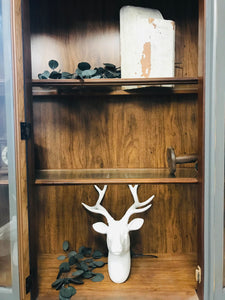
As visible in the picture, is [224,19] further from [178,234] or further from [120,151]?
[178,234]

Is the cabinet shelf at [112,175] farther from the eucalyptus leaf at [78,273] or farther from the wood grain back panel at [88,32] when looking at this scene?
the wood grain back panel at [88,32]

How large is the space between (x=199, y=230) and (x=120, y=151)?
79cm

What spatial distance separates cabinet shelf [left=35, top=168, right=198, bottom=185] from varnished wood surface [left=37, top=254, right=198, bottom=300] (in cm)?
55

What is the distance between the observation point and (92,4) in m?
1.80

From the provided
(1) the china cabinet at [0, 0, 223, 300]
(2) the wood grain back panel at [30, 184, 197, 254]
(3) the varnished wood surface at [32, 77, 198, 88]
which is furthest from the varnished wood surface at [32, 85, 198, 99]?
(2) the wood grain back panel at [30, 184, 197, 254]

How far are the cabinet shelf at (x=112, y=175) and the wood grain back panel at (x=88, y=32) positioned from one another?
709mm

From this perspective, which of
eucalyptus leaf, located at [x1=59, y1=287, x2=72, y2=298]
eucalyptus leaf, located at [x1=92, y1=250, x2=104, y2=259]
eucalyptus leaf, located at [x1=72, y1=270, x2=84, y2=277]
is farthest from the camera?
eucalyptus leaf, located at [x1=92, y1=250, x2=104, y2=259]

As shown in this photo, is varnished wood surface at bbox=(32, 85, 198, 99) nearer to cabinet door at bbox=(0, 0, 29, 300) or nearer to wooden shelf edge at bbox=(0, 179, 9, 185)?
cabinet door at bbox=(0, 0, 29, 300)

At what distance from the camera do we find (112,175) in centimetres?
167

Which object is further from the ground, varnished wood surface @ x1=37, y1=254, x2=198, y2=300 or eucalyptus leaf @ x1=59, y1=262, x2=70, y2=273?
Result: eucalyptus leaf @ x1=59, y1=262, x2=70, y2=273

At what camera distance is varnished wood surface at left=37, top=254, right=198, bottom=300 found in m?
1.33

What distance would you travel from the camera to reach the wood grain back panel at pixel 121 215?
1.72m

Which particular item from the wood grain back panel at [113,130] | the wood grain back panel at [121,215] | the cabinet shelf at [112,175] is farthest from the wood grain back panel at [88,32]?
the wood grain back panel at [121,215]

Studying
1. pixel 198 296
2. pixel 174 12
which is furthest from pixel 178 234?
pixel 174 12
